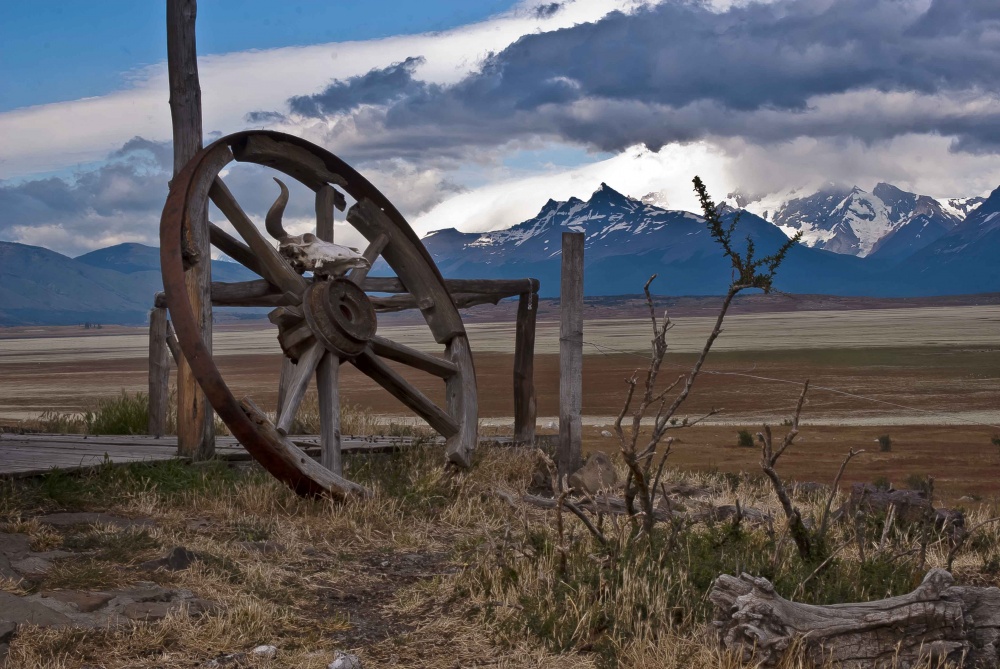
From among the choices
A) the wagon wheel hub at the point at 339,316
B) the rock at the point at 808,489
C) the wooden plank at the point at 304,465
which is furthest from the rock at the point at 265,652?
the rock at the point at 808,489

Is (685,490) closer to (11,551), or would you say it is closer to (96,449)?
(96,449)

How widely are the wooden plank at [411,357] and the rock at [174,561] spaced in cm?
254

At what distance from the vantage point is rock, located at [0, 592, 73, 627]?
426cm

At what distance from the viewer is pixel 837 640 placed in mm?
4039

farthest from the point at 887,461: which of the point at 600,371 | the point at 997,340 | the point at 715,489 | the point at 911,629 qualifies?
the point at 997,340

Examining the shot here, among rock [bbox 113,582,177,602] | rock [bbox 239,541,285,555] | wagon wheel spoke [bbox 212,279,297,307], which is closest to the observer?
rock [bbox 113,582,177,602]

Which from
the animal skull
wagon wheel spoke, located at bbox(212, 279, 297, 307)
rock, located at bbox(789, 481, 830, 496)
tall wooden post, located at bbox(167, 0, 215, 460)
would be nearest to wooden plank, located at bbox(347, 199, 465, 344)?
the animal skull

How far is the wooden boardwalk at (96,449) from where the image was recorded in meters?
7.15

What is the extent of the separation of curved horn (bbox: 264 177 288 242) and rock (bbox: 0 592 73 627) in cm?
353

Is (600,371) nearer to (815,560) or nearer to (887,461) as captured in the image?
(887,461)

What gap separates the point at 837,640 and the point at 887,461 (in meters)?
10.5

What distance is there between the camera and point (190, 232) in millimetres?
6855

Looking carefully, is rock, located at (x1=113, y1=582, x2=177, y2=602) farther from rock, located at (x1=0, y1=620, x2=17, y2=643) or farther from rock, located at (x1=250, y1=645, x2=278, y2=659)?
rock, located at (x1=250, y1=645, x2=278, y2=659)

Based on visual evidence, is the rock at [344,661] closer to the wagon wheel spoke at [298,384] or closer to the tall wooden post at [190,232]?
the wagon wheel spoke at [298,384]
